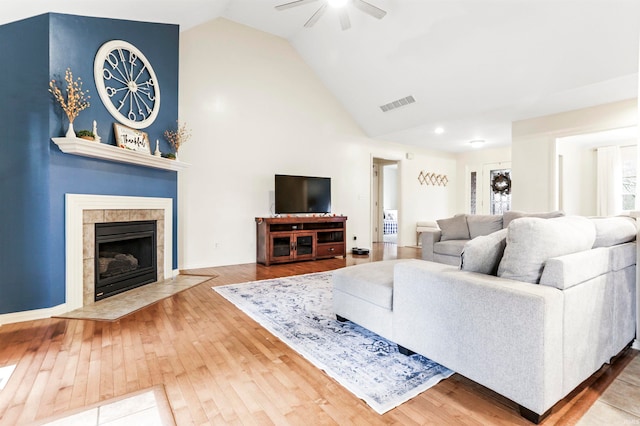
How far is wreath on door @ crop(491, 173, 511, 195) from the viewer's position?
789cm

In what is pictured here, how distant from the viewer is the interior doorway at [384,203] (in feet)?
27.7

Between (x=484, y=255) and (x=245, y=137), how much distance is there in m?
4.43

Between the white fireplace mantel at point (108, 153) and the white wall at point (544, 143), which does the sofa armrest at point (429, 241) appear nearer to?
the white wall at point (544, 143)

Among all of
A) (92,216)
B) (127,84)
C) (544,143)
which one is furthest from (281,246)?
(544,143)

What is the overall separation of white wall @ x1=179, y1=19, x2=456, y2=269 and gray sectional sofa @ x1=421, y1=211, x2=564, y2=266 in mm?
2250

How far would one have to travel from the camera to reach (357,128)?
6.81m

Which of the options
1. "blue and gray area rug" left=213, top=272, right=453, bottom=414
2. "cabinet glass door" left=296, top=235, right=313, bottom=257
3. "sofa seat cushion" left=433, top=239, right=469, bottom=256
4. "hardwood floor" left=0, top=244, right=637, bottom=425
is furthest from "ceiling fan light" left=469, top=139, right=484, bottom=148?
"hardwood floor" left=0, top=244, right=637, bottom=425

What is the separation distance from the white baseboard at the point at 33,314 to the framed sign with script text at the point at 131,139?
1.66m

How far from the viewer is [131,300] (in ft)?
10.2

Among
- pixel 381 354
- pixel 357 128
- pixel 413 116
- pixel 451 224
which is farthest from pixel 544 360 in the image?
pixel 357 128

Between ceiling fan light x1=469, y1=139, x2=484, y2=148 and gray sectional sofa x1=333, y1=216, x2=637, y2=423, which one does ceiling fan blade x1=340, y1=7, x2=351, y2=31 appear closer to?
gray sectional sofa x1=333, y1=216, x2=637, y2=423

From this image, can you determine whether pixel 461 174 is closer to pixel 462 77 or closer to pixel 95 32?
pixel 462 77

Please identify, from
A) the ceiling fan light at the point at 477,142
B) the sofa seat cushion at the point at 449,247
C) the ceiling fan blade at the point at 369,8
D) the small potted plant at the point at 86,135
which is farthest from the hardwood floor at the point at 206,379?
the ceiling fan light at the point at 477,142

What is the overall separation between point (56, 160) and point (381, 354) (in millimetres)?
3156
